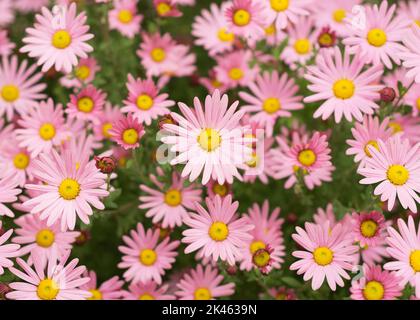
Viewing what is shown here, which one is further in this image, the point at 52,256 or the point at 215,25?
the point at 215,25

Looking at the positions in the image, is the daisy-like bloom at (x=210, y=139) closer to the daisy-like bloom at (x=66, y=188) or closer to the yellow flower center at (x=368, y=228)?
the daisy-like bloom at (x=66, y=188)

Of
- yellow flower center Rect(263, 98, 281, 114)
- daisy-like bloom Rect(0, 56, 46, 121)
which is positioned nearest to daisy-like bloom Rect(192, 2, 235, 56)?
yellow flower center Rect(263, 98, 281, 114)

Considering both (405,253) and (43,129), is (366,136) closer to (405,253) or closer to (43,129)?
(405,253)

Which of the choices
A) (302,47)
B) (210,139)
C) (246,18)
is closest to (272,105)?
(246,18)

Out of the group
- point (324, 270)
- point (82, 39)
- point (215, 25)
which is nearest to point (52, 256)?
point (82, 39)
